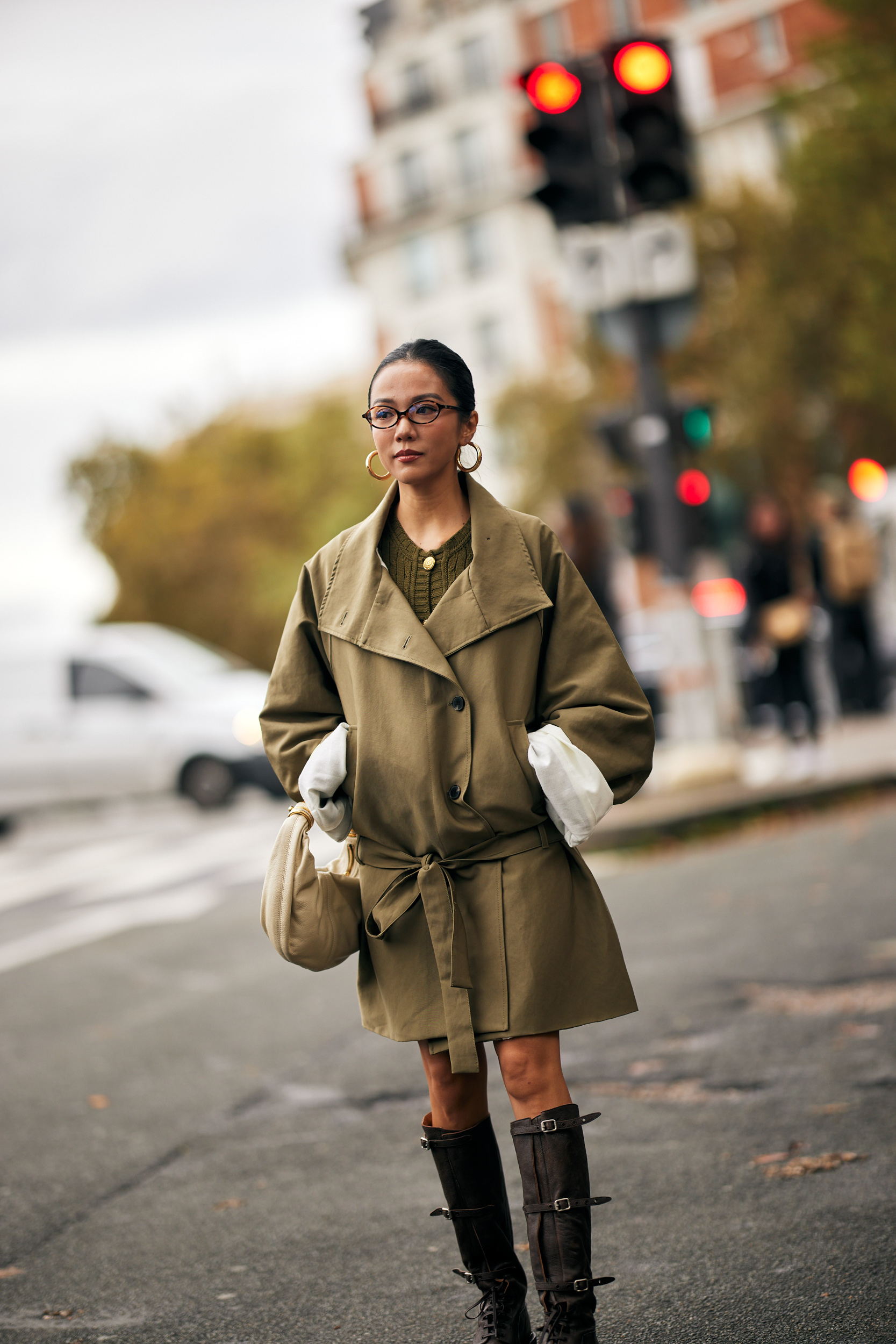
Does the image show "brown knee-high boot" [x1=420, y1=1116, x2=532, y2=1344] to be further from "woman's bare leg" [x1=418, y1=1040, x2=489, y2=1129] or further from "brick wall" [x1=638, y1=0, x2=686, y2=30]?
"brick wall" [x1=638, y1=0, x2=686, y2=30]

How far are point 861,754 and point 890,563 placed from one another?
559 cm

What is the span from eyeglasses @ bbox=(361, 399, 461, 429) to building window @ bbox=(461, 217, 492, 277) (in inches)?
2111

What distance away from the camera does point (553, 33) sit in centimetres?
5366

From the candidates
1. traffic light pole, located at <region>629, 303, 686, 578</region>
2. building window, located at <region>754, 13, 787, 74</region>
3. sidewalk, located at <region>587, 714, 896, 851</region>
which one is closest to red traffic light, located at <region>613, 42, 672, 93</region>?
traffic light pole, located at <region>629, 303, 686, 578</region>

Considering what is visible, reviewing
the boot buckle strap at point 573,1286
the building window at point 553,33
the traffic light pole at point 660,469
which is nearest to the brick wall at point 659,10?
the building window at point 553,33

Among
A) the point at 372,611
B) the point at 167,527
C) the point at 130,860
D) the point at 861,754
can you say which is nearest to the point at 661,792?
the point at 861,754

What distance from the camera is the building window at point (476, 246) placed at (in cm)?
5534

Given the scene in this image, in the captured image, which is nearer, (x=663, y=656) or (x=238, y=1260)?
(x=238, y=1260)

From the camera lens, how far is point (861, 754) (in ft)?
41.8

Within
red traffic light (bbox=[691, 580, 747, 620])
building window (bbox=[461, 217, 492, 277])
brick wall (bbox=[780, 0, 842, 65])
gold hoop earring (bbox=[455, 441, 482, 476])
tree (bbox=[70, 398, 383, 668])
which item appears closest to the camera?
gold hoop earring (bbox=[455, 441, 482, 476])

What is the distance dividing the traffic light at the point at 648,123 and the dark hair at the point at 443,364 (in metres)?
7.02

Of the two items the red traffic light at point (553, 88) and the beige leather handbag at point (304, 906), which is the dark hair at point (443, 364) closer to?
the beige leather handbag at point (304, 906)

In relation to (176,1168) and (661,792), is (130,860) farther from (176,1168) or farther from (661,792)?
(176,1168)

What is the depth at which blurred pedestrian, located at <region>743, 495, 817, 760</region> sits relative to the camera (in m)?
12.2
